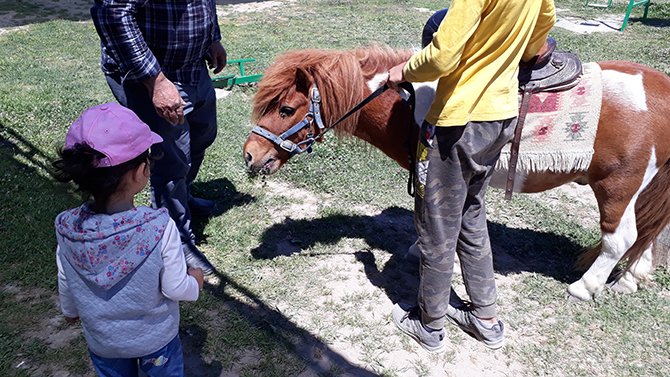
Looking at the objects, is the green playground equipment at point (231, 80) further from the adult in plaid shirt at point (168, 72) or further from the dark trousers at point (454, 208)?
the dark trousers at point (454, 208)

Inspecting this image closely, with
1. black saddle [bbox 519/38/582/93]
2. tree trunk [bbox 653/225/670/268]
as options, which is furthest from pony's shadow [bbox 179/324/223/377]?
tree trunk [bbox 653/225/670/268]

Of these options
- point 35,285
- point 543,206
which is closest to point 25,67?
point 35,285

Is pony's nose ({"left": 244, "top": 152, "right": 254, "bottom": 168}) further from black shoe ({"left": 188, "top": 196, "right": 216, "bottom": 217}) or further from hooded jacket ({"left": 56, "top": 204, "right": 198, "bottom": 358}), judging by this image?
hooded jacket ({"left": 56, "top": 204, "right": 198, "bottom": 358})

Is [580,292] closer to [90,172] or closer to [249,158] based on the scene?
[249,158]

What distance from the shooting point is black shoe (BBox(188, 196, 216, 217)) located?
3916 millimetres

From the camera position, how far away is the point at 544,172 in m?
2.93

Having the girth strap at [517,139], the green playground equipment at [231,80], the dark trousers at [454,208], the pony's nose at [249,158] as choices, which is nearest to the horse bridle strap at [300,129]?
the pony's nose at [249,158]

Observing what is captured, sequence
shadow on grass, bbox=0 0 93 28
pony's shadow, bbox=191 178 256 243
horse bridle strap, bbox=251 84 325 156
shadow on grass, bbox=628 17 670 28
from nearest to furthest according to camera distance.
Result: horse bridle strap, bbox=251 84 325 156 → pony's shadow, bbox=191 178 256 243 → shadow on grass, bbox=0 0 93 28 → shadow on grass, bbox=628 17 670 28

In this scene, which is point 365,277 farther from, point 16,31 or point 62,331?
point 16,31

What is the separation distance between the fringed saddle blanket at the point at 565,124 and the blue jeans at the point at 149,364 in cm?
201

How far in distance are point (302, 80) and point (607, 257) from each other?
81.1 inches

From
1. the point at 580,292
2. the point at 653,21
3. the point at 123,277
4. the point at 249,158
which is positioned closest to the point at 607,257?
the point at 580,292

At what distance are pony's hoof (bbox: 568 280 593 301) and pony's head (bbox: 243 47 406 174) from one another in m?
1.69

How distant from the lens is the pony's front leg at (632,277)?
130 inches
